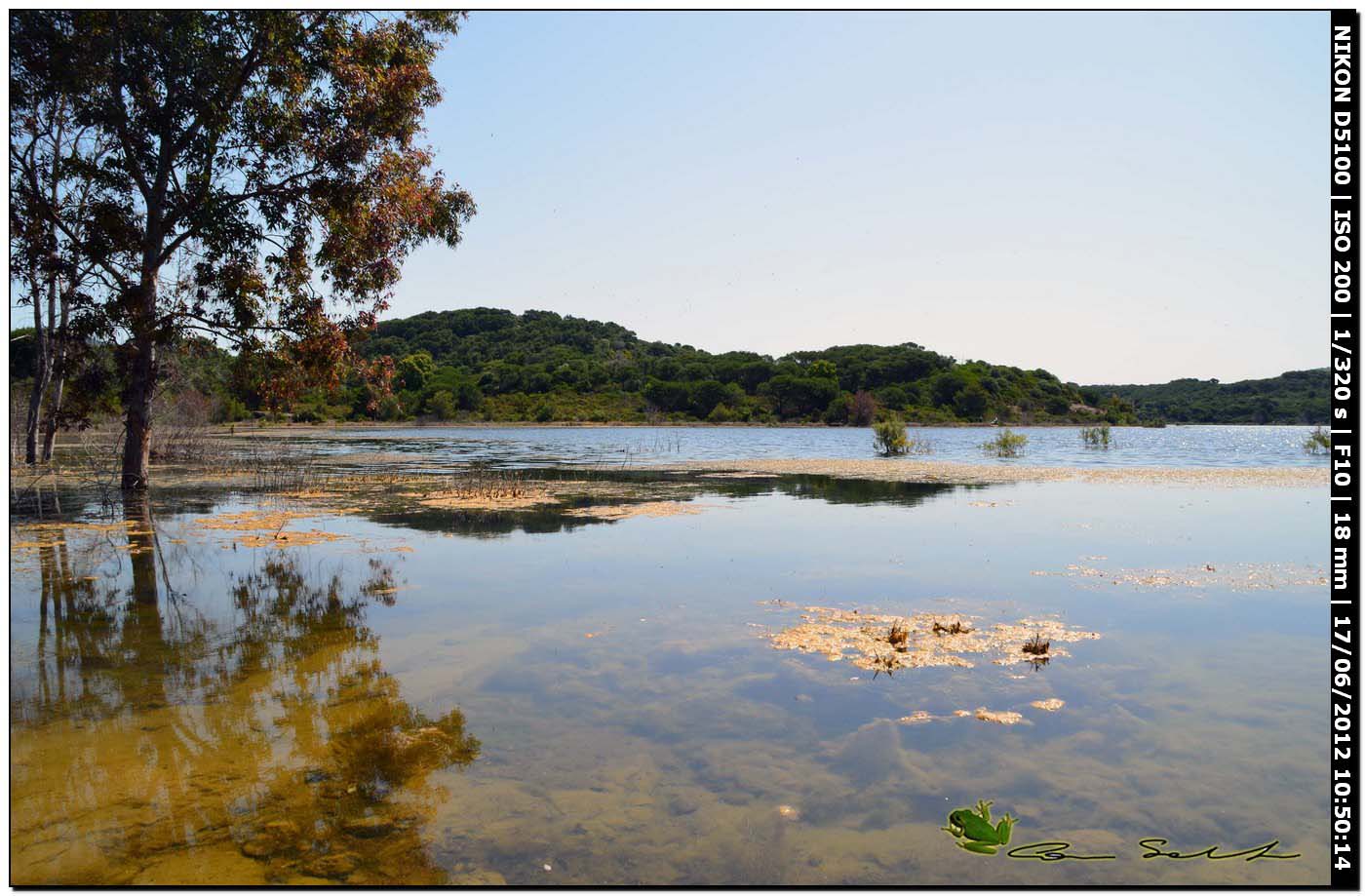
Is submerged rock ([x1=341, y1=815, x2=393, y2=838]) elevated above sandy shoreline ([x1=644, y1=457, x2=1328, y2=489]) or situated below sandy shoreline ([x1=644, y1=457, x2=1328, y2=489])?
below

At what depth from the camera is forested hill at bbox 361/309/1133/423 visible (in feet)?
287

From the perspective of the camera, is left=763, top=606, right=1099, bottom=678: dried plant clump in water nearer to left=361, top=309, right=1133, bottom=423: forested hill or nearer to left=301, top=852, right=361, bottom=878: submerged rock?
left=301, top=852, right=361, bottom=878: submerged rock

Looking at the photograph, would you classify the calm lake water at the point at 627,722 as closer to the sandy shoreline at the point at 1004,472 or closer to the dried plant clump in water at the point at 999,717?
the dried plant clump in water at the point at 999,717

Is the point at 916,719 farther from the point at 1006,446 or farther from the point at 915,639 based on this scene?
the point at 1006,446

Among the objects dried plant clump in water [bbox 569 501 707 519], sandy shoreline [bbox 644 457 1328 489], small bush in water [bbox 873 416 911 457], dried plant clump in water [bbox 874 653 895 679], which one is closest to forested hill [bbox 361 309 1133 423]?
small bush in water [bbox 873 416 911 457]

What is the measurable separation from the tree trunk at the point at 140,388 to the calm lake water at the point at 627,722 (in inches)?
268

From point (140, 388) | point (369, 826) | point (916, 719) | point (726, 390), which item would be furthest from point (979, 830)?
point (726, 390)

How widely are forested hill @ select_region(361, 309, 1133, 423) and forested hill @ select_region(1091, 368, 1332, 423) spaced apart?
35.5 feet

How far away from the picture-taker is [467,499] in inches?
707

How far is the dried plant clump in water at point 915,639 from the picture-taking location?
688 cm

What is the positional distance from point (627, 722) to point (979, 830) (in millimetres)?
2209

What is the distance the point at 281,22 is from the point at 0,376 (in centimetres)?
1176

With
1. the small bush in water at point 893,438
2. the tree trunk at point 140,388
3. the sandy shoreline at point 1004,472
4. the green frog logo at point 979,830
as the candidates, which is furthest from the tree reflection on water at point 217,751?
the small bush in water at point 893,438
